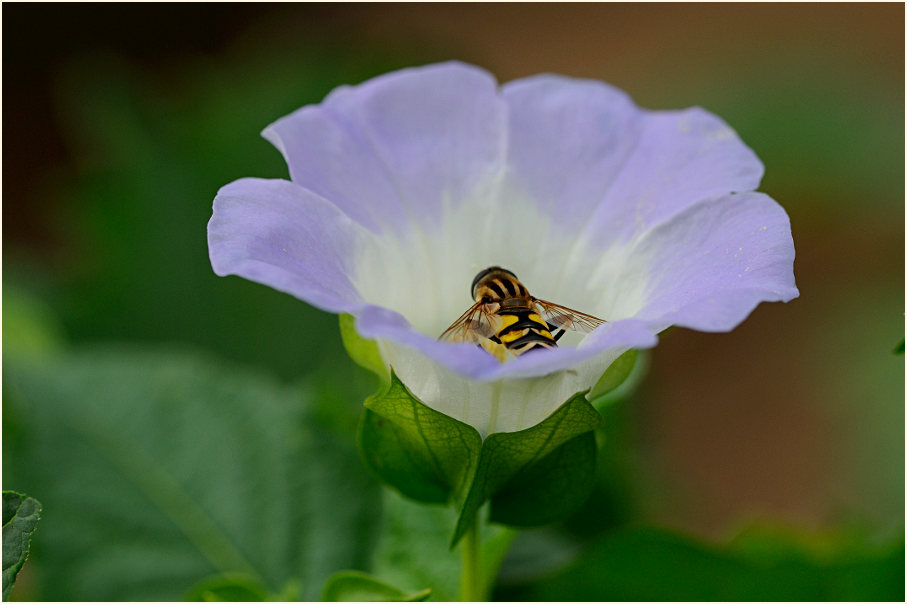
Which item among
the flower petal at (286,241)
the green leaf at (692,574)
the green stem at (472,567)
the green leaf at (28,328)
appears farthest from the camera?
the green leaf at (28,328)

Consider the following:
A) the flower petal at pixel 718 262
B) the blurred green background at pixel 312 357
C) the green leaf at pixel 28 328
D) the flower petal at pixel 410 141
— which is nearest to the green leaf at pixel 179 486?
the blurred green background at pixel 312 357

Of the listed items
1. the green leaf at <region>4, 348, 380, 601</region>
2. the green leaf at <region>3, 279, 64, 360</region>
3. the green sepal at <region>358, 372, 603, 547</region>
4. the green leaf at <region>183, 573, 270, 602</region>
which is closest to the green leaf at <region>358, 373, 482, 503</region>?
the green sepal at <region>358, 372, 603, 547</region>

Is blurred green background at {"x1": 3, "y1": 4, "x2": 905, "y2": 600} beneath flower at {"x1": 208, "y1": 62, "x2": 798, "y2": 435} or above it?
beneath

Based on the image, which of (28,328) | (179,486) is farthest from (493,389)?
(28,328)

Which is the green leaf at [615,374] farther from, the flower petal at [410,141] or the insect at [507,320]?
the flower petal at [410,141]

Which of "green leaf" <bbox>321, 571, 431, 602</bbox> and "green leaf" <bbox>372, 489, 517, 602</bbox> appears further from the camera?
"green leaf" <bbox>372, 489, 517, 602</bbox>

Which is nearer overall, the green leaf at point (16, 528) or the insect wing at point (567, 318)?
the green leaf at point (16, 528)

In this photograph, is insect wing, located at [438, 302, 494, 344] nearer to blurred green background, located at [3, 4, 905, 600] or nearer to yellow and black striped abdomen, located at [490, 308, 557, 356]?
yellow and black striped abdomen, located at [490, 308, 557, 356]
